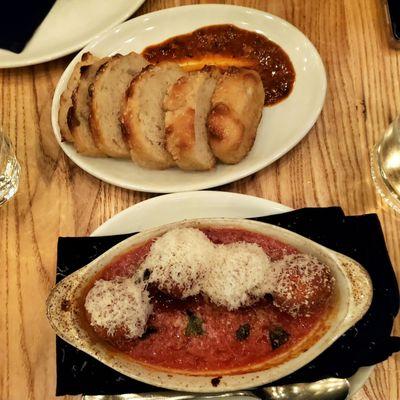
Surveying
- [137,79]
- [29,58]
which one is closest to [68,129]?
[137,79]

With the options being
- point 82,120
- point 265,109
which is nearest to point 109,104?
point 82,120

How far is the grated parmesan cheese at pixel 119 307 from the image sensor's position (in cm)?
114

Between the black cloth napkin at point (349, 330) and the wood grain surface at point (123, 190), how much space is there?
16 centimetres

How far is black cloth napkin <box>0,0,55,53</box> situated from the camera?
1.90 metres

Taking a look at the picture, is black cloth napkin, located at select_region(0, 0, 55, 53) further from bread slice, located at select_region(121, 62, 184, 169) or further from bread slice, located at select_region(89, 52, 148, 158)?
bread slice, located at select_region(121, 62, 184, 169)

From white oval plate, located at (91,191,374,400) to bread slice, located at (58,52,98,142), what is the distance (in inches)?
15.2

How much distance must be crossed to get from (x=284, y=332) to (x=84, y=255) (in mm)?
586

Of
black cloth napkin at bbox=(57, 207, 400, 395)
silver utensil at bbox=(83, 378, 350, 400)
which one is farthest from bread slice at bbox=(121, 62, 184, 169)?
silver utensil at bbox=(83, 378, 350, 400)

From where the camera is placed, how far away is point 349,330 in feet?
3.91

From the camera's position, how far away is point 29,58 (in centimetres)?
185

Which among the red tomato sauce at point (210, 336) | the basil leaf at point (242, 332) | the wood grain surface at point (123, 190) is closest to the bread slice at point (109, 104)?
the wood grain surface at point (123, 190)

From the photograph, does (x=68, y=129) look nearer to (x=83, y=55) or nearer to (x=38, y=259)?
(x=83, y=55)

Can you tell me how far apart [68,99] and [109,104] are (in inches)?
6.7

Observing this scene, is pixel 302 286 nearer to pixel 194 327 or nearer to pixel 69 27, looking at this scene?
pixel 194 327
